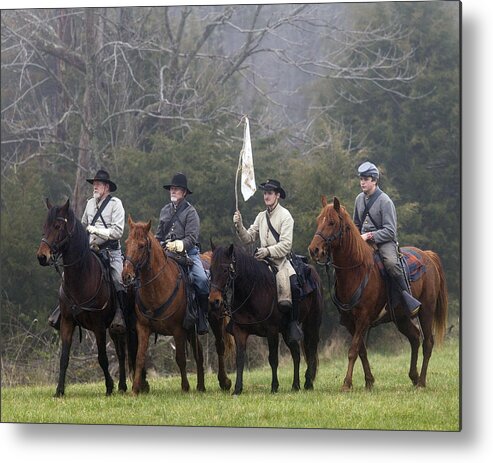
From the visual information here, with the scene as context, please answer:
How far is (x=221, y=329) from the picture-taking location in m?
17.0

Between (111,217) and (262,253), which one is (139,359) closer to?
(111,217)

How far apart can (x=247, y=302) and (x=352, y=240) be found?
1356 mm

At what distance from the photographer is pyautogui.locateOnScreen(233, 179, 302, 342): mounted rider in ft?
52.2

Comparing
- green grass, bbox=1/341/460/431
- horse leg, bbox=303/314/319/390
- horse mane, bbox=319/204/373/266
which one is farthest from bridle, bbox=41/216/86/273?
horse leg, bbox=303/314/319/390

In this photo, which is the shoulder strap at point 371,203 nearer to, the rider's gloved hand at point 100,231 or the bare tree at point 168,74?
the rider's gloved hand at point 100,231

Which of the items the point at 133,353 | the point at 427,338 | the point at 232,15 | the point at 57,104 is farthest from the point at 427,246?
the point at 57,104

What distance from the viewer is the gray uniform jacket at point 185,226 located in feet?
53.5

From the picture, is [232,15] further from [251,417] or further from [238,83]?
[251,417]

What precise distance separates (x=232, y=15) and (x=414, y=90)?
294 cm

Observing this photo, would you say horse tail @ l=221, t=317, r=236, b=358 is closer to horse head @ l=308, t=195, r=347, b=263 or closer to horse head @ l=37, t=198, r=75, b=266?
horse head @ l=308, t=195, r=347, b=263

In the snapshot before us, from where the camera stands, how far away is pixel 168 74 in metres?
21.8

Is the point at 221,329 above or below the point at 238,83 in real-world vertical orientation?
below

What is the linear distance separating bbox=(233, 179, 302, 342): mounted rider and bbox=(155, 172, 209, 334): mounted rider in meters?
0.67

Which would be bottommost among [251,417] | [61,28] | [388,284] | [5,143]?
[251,417]
